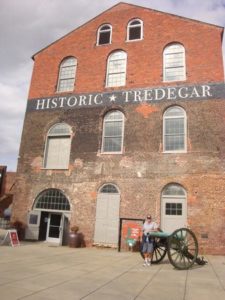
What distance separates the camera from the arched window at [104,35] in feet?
60.4

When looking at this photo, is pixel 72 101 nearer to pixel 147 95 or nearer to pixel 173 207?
pixel 147 95

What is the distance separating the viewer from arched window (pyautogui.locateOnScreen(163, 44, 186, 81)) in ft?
52.8

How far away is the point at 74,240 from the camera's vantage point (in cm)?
1462

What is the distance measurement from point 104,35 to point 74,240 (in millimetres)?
12131

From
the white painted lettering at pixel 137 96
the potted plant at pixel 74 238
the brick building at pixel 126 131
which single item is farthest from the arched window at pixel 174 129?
the potted plant at pixel 74 238

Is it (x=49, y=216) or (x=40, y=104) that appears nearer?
(x=49, y=216)

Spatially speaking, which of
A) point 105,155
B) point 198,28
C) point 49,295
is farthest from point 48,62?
point 49,295

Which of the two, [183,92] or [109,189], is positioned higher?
[183,92]

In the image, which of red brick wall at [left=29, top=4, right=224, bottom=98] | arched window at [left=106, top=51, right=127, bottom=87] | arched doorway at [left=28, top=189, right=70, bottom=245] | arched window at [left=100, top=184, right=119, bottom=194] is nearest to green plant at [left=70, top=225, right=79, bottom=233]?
arched doorway at [left=28, top=189, right=70, bottom=245]

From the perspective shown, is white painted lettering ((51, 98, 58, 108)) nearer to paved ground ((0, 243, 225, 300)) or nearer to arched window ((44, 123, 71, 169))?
arched window ((44, 123, 71, 169))

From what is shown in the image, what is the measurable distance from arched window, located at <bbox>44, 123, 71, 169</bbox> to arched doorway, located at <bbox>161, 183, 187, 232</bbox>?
18.4 ft

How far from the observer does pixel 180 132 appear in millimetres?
14977

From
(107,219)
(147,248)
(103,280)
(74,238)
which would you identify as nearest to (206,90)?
(107,219)

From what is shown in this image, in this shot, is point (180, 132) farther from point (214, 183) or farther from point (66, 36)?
point (66, 36)
